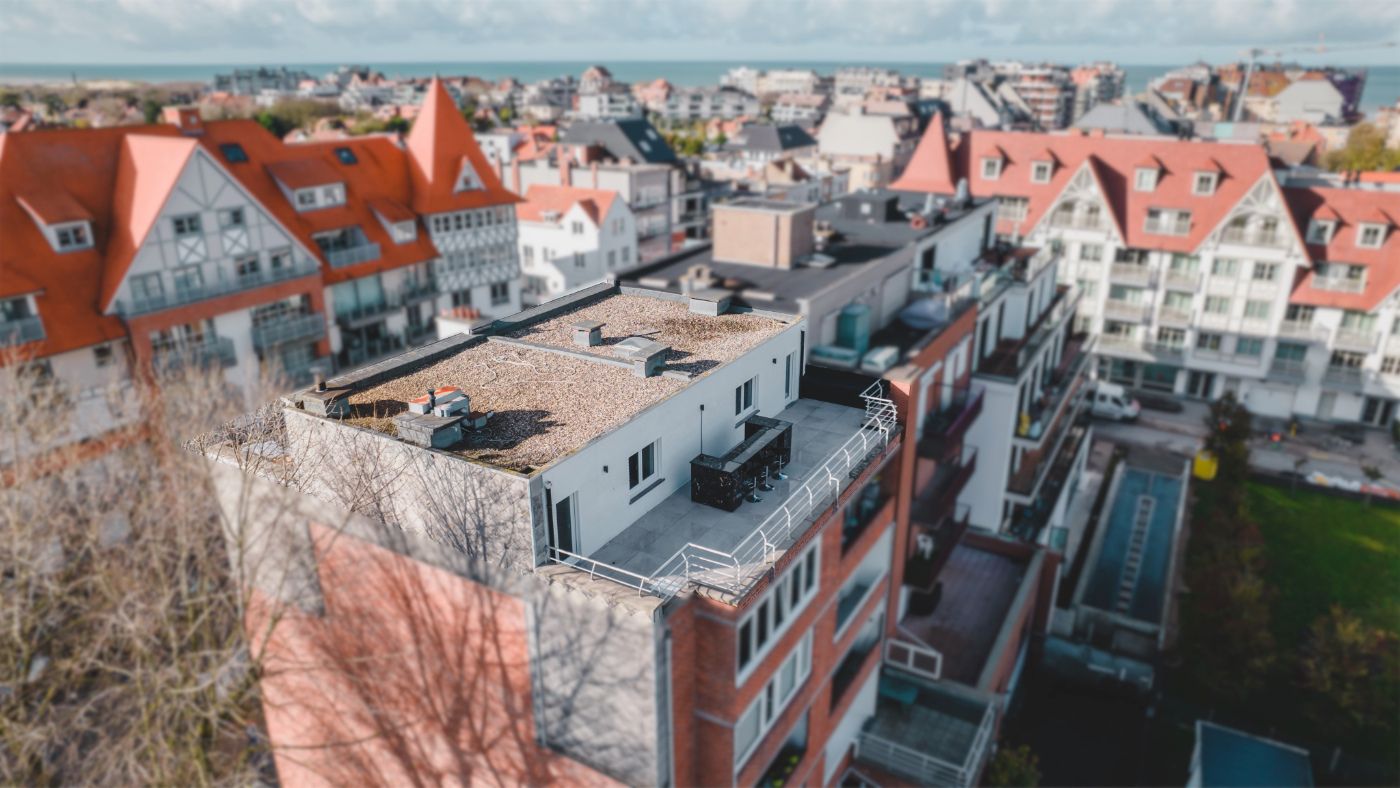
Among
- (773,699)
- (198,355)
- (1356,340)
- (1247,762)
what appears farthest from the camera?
(1356,340)

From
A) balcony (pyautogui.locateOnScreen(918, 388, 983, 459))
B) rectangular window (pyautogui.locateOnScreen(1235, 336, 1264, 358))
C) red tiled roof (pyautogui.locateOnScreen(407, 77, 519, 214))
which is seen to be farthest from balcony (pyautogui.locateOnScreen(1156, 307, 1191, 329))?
red tiled roof (pyautogui.locateOnScreen(407, 77, 519, 214))

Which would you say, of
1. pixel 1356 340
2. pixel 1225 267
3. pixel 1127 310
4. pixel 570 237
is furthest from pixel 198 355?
pixel 1356 340

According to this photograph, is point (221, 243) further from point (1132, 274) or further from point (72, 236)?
point (1132, 274)

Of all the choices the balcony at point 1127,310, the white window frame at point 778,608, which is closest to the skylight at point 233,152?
the white window frame at point 778,608

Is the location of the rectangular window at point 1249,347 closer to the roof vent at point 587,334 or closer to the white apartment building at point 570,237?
the white apartment building at point 570,237

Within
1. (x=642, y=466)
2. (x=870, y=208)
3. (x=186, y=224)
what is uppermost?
(x=870, y=208)

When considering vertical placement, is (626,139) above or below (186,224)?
above

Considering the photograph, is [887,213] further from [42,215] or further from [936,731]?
[42,215]
